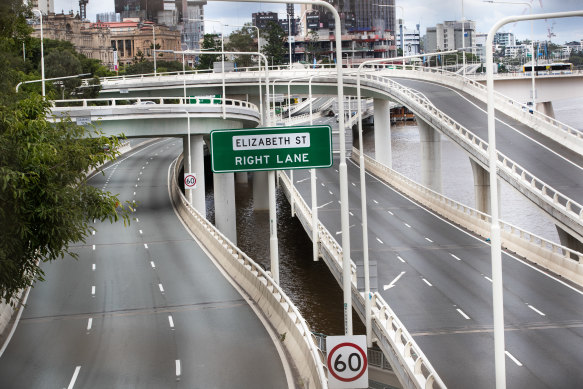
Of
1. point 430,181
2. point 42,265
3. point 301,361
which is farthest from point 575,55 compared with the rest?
point 301,361

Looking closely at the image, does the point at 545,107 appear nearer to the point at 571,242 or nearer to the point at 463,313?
the point at 571,242

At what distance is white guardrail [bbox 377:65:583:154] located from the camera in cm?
6022

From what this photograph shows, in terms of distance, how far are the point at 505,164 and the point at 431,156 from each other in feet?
82.8

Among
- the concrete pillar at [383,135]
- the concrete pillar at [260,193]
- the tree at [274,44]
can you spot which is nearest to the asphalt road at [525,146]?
the concrete pillar at [383,135]

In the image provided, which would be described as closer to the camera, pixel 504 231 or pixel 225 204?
pixel 504 231

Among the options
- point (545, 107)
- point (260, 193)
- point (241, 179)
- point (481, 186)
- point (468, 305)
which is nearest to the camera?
point (468, 305)

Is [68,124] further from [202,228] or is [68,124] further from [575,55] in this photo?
[575,55]

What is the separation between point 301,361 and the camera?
76.0ft

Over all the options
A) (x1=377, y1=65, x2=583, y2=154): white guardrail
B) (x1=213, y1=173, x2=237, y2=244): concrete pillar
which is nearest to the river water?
(x1=213, y1=173, x2=237, y2=244): concrete pillar

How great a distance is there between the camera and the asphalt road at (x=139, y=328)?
2331 cm

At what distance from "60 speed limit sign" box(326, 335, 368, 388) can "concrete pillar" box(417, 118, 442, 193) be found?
61.6 m

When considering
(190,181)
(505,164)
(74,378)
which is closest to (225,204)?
(190,181)

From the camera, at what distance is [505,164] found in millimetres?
51062

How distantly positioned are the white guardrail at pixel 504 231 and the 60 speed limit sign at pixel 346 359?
24.7m
